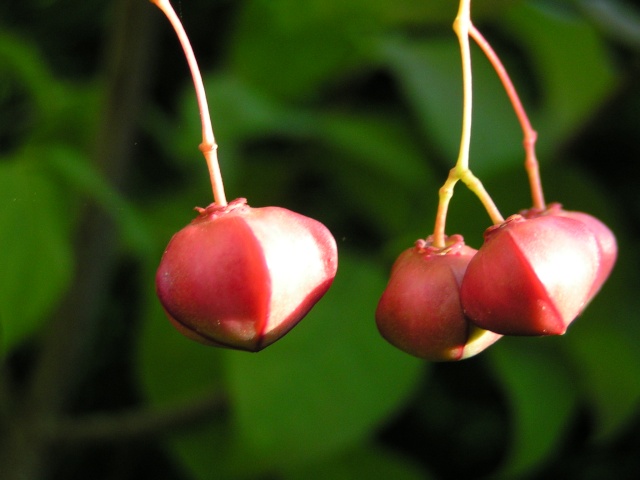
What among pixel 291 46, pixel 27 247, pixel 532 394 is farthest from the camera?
pixel 291 46

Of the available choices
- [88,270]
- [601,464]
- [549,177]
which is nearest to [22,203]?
[88,270]

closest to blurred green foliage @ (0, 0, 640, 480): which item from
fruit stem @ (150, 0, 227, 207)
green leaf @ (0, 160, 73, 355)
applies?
green leaf @ (0, 160, 73, 355)

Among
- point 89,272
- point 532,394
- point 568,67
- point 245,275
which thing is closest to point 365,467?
point 532,394

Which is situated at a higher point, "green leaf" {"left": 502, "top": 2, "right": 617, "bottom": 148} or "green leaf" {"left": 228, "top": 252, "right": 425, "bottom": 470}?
"green leaf" {"left": 502, "top": 2, "right": 617, "bottom": 148}

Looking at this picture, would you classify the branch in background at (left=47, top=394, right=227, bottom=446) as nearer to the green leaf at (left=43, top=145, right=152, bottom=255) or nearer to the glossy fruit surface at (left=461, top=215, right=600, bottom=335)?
the green leaf at (left=43, top=145, right=152, bottom=255)

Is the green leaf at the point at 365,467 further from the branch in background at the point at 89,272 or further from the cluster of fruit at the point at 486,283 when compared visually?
the cluster of fruit at the point at 486,283

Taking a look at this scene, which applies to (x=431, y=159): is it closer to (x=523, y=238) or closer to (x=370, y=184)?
(x=370, y=184)

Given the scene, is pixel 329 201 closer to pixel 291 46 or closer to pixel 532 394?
pixel 291 46
